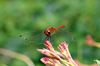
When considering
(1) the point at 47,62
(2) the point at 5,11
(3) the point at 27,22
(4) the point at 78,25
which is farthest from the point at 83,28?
(1) the point at 47,62

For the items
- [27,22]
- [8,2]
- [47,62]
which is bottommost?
[47,62]

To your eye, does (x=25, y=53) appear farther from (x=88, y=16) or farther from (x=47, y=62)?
(x=47, y=62)

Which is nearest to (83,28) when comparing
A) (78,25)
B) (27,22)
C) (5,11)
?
(78,25)

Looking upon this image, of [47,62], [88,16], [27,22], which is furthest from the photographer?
[27,22]

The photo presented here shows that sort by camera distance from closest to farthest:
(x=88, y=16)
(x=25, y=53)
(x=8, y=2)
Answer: (x=25, y=53) → (x=88, y=16) → (x=8, y=2)

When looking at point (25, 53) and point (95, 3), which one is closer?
point (25, 53)

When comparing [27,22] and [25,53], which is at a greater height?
→ [27,22]
